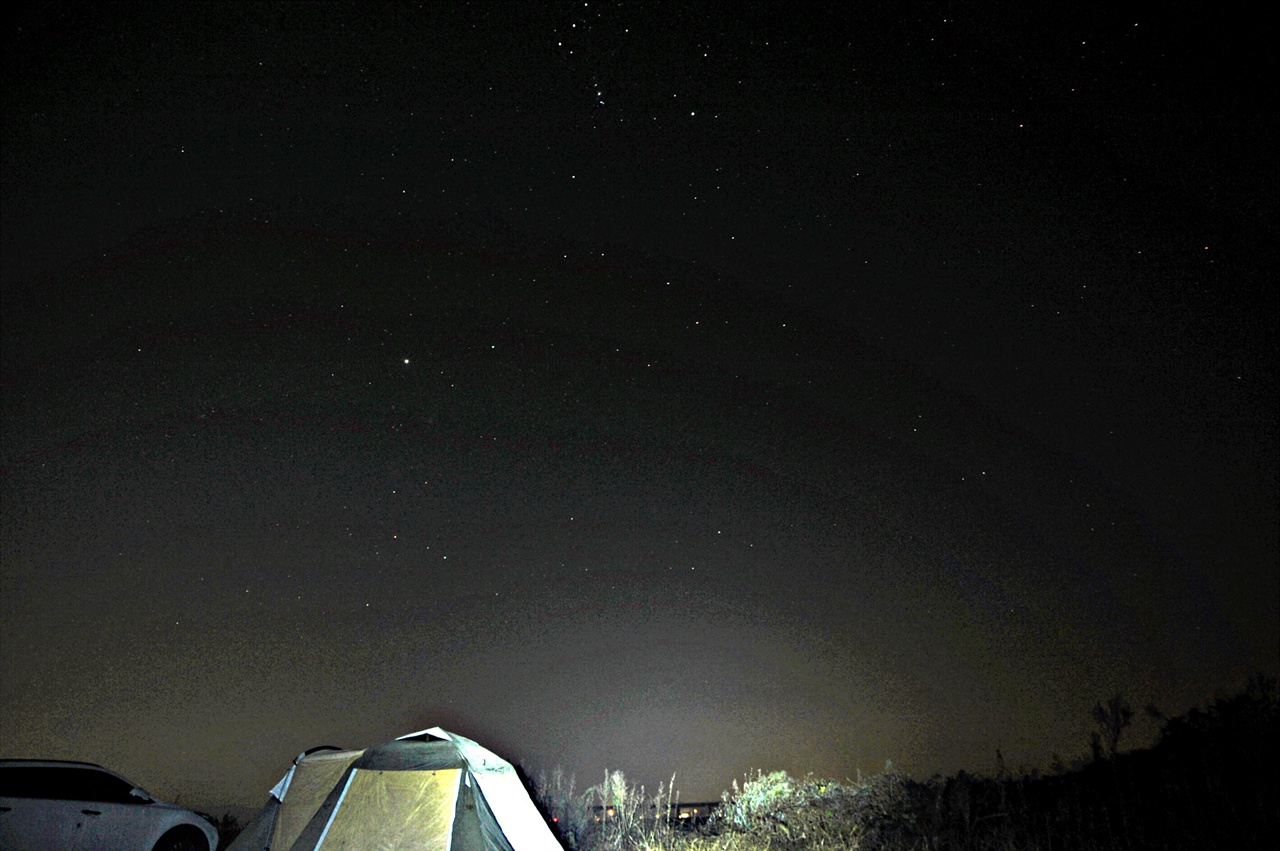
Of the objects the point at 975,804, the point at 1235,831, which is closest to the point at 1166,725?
the point at 975,804

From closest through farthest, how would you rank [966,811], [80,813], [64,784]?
[80,813] < [64,784] < [966,811]

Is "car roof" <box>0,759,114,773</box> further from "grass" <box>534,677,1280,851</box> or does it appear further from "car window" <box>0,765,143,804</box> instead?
"grass" <box>534,677,1280,851</box>

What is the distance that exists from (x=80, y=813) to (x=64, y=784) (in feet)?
1.24

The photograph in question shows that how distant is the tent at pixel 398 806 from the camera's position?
8.61 meters

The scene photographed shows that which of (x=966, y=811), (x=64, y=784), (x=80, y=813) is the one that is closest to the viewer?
(x=80, y=813)

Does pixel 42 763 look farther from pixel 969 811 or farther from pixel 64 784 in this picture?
pixel 969 811

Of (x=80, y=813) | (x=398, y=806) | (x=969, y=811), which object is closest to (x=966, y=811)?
(x=969, y=811)

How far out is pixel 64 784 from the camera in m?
8.73

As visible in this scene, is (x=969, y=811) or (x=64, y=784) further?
(x=969, y=811)

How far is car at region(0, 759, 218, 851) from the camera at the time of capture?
818cm

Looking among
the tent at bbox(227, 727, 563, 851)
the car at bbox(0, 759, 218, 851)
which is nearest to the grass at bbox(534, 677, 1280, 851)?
the tent at bbox(227, 727, 563, 851)

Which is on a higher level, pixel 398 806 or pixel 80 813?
pixel 398 806

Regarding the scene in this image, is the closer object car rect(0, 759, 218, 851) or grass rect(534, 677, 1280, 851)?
car rect(0, 759, 218, 851)

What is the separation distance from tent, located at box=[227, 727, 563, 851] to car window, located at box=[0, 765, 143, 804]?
5.07 ft
